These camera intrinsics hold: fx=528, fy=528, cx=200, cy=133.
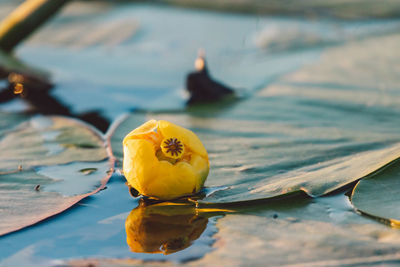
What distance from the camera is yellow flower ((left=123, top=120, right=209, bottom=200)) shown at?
132 centimetres

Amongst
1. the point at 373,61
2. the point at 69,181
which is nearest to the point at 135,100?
the point at 69,181

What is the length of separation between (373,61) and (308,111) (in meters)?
0.91

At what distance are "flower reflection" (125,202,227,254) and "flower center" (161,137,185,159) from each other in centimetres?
14

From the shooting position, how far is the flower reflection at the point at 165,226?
46.7 inches

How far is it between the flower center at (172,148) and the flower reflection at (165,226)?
0.14 meters

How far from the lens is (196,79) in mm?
2463

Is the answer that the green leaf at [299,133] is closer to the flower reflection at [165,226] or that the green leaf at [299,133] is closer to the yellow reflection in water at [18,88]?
the flower reflection at [165,226]

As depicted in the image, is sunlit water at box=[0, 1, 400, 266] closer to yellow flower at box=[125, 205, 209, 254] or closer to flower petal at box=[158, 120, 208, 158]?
yellow flower at box=[125, 205, 209, 254]

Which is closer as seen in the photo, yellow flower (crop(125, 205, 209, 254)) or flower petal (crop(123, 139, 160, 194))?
yellow flower (crop(125, 205, 209, 254))

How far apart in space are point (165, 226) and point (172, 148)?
0.63 ft

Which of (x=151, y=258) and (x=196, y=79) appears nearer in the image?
(x=151, y=258)

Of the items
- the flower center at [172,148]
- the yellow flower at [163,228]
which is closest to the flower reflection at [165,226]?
the yellow flower at [163,228]

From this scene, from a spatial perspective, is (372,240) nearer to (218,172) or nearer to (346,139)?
(218,172)

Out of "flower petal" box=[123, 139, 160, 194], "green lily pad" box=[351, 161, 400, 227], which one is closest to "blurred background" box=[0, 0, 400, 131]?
"flower petal" box=[123, 139, 160, 194]
